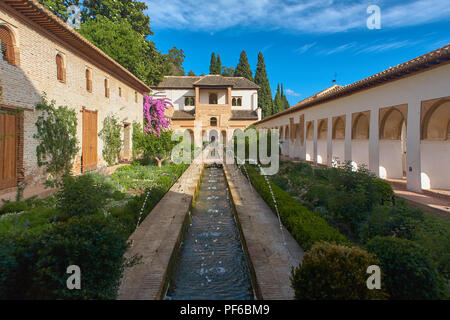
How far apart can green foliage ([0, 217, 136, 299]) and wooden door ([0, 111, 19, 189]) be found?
5.20 m

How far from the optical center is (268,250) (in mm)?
4598

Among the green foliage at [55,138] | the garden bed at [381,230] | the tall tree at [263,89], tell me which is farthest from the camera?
the tall tree at [263,89]

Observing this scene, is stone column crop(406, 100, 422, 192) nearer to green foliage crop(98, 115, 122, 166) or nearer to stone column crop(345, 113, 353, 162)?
stone column crop(345, 113, 353, 162)

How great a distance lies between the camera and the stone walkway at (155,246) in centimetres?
338

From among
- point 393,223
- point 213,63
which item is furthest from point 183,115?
point 393,223

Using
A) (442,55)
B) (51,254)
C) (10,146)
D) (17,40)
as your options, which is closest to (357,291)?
(51,254)

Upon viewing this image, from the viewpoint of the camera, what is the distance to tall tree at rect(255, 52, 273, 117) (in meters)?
44.3

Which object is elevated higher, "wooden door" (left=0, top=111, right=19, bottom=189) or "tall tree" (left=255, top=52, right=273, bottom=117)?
"tall tree" (left=255, top=52, right=273, bottom=117)

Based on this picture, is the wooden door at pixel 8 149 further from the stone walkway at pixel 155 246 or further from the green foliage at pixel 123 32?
the green foliage at pixel 123 32

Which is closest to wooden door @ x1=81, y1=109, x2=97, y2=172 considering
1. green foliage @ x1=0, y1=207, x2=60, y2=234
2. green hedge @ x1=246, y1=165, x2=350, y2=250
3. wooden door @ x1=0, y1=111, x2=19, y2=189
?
wooden door @ x1=0, y1=111, x2=19, y2=189

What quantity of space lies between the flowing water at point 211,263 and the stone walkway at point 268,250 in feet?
1.13

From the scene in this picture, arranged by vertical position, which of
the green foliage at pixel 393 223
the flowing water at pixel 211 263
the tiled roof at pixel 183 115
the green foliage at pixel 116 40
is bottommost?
the flowing water at pixel 211 263

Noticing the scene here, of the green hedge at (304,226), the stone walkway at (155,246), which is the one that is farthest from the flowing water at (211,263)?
the green hedge at (304,226)

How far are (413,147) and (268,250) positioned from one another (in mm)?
6215
